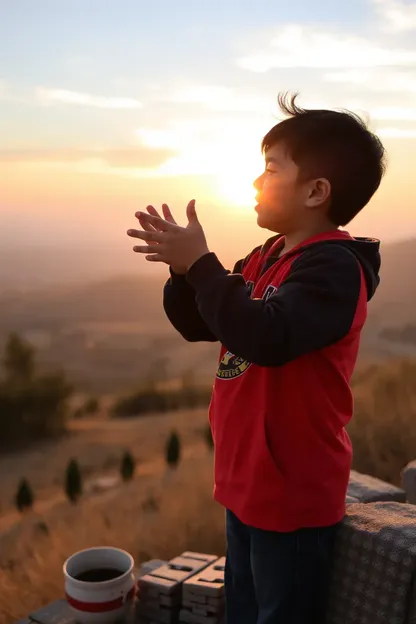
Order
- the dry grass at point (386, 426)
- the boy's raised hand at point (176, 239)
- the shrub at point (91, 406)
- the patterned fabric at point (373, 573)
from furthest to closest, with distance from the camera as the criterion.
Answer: the shrub at point (91, 406) < the dry grass at point (386, 426) < the patterned fabric at point (373, 573) < the boy's raised hand at point (176, 239)

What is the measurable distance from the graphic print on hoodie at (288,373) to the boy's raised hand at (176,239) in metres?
0.03

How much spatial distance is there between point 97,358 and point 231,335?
18363 mm

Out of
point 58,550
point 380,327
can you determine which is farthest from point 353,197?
point 380,327

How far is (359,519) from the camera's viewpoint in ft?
5.12

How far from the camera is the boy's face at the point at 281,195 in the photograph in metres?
1.29

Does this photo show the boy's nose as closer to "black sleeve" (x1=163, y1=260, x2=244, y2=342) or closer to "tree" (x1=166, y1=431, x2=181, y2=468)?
"black sleeve" (x1=163, y1=260, x2=244, y2=342)

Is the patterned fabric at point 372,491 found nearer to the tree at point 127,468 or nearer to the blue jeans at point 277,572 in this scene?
the blue jeans at point 277,572

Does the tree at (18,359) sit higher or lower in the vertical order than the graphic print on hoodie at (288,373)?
lower

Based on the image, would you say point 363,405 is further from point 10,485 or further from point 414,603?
point 10,485

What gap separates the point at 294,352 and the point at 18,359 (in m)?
11.9

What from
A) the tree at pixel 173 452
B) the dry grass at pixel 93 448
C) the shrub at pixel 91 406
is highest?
the tree at pixel 173 452

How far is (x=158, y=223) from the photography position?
50.6 inches

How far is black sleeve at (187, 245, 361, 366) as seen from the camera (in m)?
1.13

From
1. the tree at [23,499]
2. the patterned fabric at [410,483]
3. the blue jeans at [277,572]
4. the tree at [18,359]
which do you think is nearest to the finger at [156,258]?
the blue jeans at [277,572]
